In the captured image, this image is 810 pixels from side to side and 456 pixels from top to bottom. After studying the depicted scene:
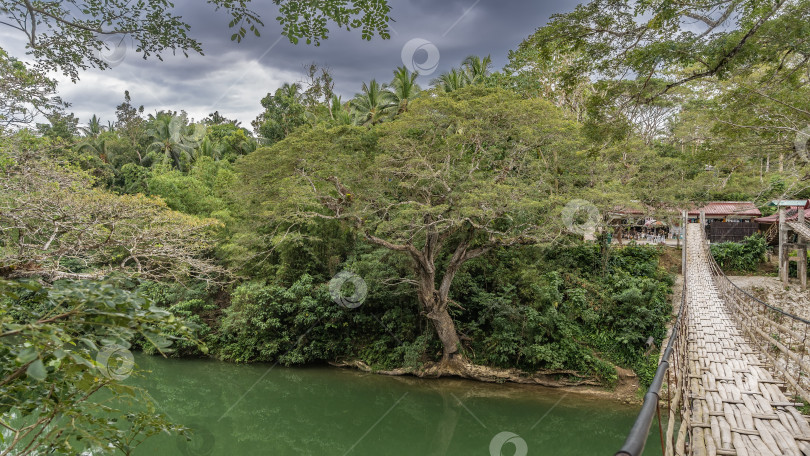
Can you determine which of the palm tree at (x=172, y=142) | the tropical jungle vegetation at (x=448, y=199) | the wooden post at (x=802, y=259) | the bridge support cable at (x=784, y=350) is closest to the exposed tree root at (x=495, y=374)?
the tropical jungle vegetation at (x=448, y=199)

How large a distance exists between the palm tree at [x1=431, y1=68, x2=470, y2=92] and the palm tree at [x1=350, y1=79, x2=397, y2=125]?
1.87 meters

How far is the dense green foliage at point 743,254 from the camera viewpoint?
11.0 m

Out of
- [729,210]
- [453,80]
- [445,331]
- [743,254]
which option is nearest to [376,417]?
[445,331]

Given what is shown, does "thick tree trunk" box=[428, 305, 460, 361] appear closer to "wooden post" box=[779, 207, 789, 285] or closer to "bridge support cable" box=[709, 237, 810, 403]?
"bridge support cable" box=[709, 237, 810, 403]

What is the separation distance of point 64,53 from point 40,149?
275cm

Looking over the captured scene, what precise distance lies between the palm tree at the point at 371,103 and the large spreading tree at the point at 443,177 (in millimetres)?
4927

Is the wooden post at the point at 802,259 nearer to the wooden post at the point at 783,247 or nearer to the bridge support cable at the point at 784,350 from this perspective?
the wooden post at the point at 783,247

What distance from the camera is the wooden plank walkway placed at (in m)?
2.05

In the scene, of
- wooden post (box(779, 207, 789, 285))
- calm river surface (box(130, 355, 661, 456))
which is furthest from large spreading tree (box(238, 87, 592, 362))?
wooden post (box(779, 207, 789, 285))

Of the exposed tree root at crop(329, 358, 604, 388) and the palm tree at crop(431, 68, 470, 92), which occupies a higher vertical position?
the palm tree at crop(431, 68, 470, 92)

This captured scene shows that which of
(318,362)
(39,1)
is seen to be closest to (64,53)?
(39,1)

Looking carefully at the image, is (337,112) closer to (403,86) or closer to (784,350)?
(403,86)

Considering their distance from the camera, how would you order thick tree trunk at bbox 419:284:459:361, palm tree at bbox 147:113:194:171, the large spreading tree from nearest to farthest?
the large spreading tree < thick tree trunk at bbox 419:284:459:361 < palm tree at bbox 147:113:194:171

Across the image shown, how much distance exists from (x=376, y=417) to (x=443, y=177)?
464 centimetres
